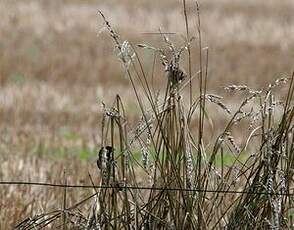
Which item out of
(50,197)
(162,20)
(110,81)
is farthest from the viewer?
(162,20)

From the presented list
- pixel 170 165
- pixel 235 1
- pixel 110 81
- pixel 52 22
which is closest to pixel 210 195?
pixel 170 165

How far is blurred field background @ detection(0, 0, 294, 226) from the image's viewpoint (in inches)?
→ 264

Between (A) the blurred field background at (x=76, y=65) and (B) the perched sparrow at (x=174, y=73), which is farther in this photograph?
(A) the blurred field background at (x=76, y=65)

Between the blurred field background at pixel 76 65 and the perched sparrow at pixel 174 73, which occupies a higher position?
the blurred field background at pixel 76 65

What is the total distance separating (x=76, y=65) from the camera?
550 inches

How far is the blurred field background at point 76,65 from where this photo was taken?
6.70 m

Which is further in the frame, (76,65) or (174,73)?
(76,65)

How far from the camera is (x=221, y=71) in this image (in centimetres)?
1466

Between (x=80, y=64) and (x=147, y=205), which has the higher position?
(x=80, y=64)

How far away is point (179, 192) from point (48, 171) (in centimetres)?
301

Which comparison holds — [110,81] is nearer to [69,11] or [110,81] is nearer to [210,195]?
[69,11]

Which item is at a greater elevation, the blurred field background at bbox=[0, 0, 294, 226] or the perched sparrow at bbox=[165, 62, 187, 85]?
the blurred field background at bbox=[0, 0, 294, 226]

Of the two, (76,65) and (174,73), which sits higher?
(76,65)

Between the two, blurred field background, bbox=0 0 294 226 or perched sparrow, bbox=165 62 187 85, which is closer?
perched sparrow, bbox=165 62 187 85
